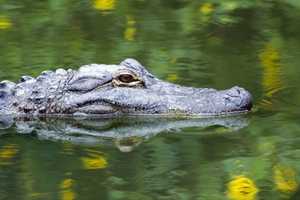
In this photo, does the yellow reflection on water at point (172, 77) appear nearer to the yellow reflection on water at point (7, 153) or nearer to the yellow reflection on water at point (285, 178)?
the yellow reflection on water at point (7, 153)

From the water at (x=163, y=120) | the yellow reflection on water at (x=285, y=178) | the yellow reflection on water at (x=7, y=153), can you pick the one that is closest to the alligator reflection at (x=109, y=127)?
the water at (x=163, y=120)

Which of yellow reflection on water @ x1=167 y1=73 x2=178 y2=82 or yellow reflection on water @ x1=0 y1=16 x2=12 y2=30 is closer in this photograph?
yellow reflection on water @ x1=167 y1=73 x2=178 y2=82

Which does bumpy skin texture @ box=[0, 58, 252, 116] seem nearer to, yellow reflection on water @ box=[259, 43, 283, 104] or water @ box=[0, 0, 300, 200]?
water @ box=[0, 0, 300, 200]

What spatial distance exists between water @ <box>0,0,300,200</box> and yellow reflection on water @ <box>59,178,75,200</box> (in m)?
0.01

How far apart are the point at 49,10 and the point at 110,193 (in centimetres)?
611

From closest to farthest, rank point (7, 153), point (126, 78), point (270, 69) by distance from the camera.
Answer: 1. point (7, 153)
2. point (126, 78)
3. point (270, 69)

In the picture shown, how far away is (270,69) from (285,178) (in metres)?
3.57

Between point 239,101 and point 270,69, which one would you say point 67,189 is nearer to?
point 239,101

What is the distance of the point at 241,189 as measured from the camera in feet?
19.0

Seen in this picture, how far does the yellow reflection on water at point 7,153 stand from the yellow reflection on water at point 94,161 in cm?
48

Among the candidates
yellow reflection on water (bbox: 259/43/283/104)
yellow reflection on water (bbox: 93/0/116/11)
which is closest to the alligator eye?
yellow reflection on water (bbox: 259/43/283/104)

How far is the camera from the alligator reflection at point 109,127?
292 inches

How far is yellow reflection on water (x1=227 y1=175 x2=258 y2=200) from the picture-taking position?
18.7ft

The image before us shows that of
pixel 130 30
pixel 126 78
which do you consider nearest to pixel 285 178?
pixel 126 78
